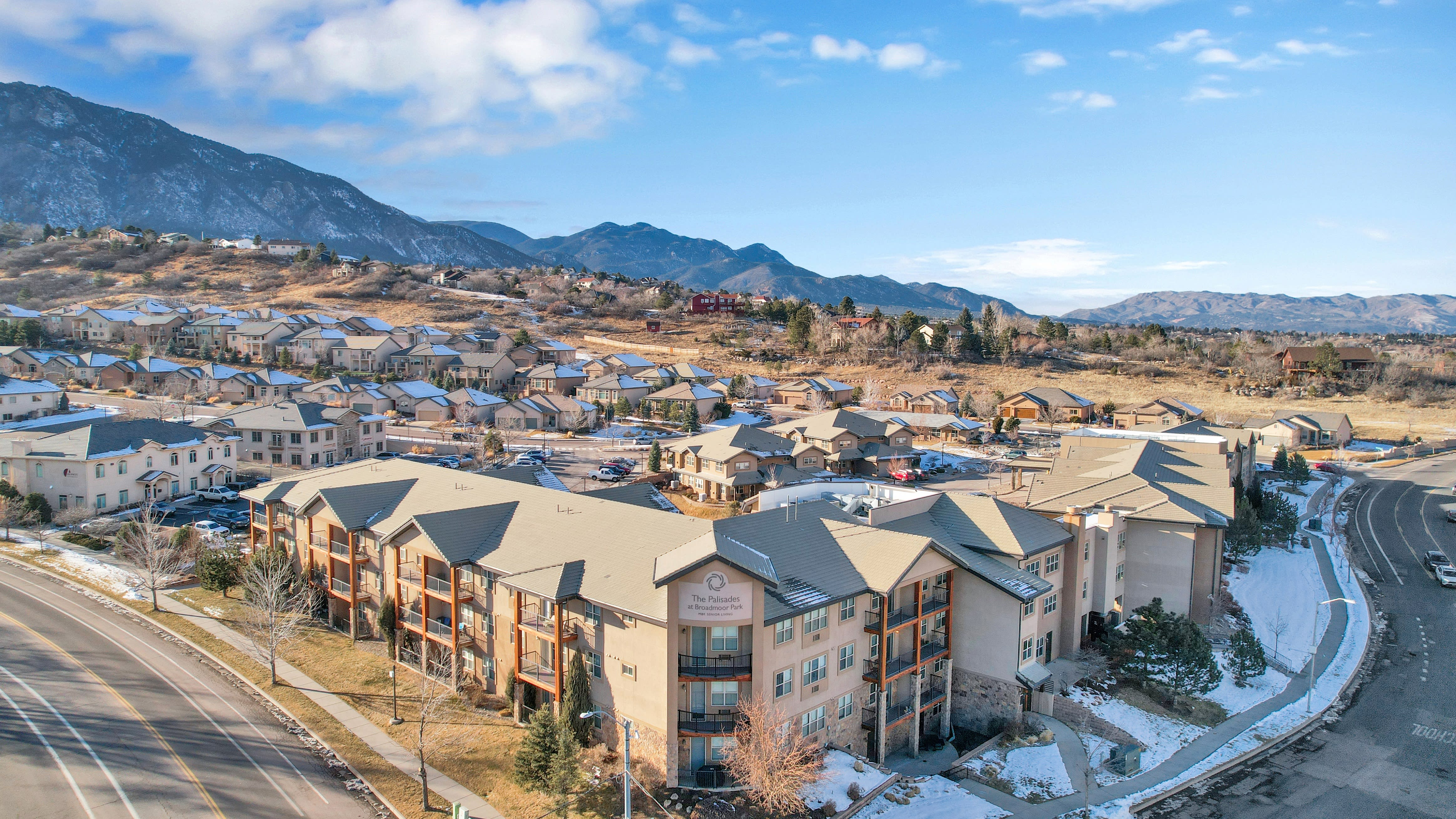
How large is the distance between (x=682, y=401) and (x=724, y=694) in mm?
76912

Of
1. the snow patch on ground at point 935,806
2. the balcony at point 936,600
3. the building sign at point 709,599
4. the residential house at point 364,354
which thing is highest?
the residential house at point 364,354

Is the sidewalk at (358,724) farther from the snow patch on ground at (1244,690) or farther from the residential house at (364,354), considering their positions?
the residential house at (364,354)

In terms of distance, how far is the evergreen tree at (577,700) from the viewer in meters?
26.7

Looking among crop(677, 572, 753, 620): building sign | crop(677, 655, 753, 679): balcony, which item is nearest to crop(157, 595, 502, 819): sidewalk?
crop(677, 655, 753, 679): balcony

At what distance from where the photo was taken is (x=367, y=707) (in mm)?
31812

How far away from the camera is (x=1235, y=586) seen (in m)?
51.8

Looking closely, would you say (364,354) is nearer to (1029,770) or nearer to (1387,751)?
(1029,770)

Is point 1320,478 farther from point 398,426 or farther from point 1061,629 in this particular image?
point 398,426

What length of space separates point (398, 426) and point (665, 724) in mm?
77793

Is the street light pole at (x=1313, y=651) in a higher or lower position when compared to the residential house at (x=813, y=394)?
lower

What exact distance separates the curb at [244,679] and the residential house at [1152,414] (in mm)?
99060

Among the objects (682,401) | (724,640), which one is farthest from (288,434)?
(724,640)

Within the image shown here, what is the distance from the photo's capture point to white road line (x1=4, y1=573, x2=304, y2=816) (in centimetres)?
2553

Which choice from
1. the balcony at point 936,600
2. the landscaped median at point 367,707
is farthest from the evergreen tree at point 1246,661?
the landscaped median at point 367,707
